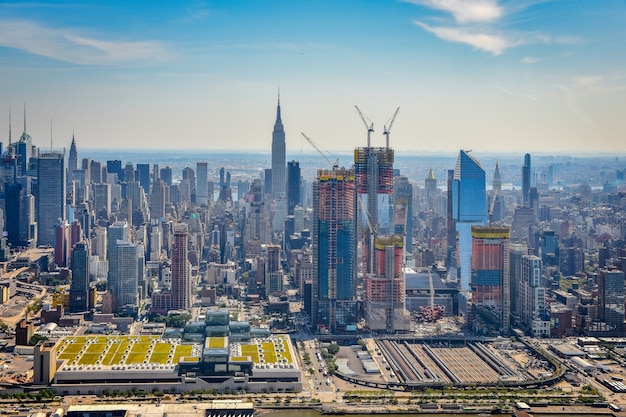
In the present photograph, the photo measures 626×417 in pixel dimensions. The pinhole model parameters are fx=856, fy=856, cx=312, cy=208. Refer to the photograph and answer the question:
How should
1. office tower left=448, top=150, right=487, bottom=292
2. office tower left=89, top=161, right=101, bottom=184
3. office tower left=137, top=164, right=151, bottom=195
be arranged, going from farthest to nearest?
office tower left=89, top=161, right=101, bottom=184 < office tower left=137, top=164, right=151, bottom=195 < office tower left=448, top=150, right=487, bottom=292

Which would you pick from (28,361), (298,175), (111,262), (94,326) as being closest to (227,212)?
(298,175)

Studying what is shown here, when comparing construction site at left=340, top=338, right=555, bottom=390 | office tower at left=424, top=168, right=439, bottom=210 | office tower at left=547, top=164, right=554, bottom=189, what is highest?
office tower at left=547, top=164, right=554, bottom=189

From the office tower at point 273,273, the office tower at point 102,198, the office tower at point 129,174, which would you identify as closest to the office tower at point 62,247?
the office tower at point 273,273

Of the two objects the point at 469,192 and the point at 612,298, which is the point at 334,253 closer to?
the point at 612,298

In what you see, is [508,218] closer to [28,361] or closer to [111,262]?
[111,262]

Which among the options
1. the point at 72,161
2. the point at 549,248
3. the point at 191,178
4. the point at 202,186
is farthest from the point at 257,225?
the point at 72,161

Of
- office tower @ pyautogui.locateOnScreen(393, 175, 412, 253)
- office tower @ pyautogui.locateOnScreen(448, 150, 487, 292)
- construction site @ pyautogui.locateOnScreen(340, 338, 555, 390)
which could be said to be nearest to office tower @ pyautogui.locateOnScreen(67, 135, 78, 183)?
office tower @ pyautogui.locateOnScreen(393, 175, 412, 253)

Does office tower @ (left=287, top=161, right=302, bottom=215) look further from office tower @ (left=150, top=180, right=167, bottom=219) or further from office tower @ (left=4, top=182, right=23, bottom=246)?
office tower @ (left=4, top=182, right=23, bottom=246)
